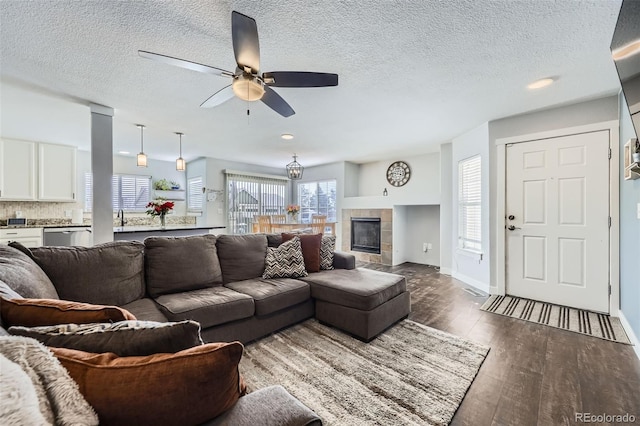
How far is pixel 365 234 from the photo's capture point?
20.5ft

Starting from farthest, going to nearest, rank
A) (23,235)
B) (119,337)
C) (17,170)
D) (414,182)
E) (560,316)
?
(414,182) < (17,170) < (23,235) < (560,316) < (119,337)

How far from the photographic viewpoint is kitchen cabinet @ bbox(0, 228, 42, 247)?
4270mm

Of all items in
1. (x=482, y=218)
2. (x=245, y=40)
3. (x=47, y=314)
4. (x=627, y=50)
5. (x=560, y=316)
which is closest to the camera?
(x=47, y=314)

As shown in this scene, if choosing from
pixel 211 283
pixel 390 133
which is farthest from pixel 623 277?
pixel 211 283

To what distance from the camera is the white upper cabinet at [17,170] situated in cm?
438

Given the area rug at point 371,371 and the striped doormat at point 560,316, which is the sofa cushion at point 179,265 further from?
the striped doormat at point 560,316

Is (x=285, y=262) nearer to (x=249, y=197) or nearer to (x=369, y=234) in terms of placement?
(x=369, y=234)

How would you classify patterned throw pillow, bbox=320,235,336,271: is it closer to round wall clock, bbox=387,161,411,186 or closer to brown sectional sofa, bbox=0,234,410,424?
brown sectional sofa, bbox=0,234,410,424

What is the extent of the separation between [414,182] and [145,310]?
212 inches

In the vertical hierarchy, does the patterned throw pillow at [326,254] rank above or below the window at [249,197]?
below

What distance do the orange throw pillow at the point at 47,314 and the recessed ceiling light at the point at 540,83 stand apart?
12.0 ft

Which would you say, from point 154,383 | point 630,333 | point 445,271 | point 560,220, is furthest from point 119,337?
point 445,271

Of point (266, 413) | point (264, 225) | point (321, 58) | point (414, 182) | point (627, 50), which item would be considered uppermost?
Answer: point (321, 58)

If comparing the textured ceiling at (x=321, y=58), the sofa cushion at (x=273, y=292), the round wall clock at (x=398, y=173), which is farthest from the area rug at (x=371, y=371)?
the round wall clock at (x=398, y=173)
